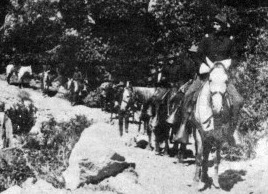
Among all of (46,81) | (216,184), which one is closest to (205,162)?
(216,184)

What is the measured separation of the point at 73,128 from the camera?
14.6 metres

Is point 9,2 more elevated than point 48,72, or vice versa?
point 9,2

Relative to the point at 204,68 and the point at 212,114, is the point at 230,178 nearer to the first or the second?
the point at 212,114

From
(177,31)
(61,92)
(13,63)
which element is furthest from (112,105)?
(13,63)

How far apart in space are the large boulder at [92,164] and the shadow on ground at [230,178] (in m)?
1.82

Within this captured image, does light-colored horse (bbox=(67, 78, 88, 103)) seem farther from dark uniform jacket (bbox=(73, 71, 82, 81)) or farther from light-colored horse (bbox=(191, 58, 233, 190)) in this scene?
light-colored horse (bbox=(191, 58, 233, 190))

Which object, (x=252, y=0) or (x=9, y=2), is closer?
(x=252, y=0)

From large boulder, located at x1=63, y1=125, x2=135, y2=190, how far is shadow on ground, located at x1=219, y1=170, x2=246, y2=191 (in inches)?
71.6

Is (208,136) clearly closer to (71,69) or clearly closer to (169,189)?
(169,189)

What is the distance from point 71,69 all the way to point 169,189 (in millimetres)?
25042

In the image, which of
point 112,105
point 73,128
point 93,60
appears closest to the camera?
point 73,128

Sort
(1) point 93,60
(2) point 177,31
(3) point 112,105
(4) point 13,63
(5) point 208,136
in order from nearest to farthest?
(5) point 208,136 < (3) point 112,105 < (2) point 177,31 < (1) point 93,60 < (4) point 13,63

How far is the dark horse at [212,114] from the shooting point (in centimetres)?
814

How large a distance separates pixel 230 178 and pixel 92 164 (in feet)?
9.14
